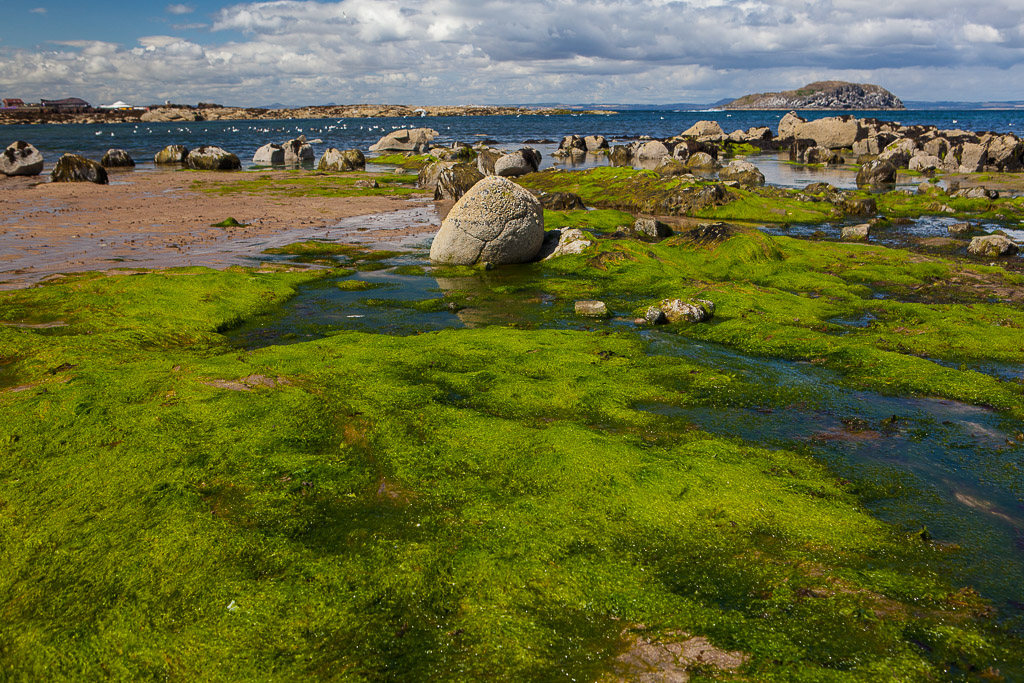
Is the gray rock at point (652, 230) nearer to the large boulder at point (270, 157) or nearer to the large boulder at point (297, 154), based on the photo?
the large boulder at point (297, 154)

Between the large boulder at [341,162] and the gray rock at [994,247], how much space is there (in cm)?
3906

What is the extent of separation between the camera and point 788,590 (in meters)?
4.53

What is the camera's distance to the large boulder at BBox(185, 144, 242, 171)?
44.6 meters

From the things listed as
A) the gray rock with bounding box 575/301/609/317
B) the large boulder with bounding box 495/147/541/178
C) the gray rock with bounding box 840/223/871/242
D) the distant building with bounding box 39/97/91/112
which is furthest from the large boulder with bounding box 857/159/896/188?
the distant building with bounding box 39/97/91/112

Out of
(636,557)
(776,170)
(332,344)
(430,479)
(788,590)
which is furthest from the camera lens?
(776,170)

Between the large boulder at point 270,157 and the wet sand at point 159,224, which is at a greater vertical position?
the large boulder at point 270,157

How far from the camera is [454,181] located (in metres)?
29.7

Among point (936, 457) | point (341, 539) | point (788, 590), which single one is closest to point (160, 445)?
point (341, 539)

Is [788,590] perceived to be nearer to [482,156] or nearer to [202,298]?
[202,298]

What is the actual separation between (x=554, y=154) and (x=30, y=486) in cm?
5713

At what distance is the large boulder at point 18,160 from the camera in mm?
36406

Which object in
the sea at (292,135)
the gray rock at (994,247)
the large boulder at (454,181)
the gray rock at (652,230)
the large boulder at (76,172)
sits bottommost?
the gray rock at (994,247)

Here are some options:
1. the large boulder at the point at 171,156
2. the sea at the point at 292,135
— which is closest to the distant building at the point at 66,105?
the sea at the point at 292,135

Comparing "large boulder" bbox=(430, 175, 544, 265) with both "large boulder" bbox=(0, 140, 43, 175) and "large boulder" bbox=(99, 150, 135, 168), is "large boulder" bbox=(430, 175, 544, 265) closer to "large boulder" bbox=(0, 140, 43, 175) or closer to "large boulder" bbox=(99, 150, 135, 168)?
"large boulder" bbox=(0, 140, 43, 175)
